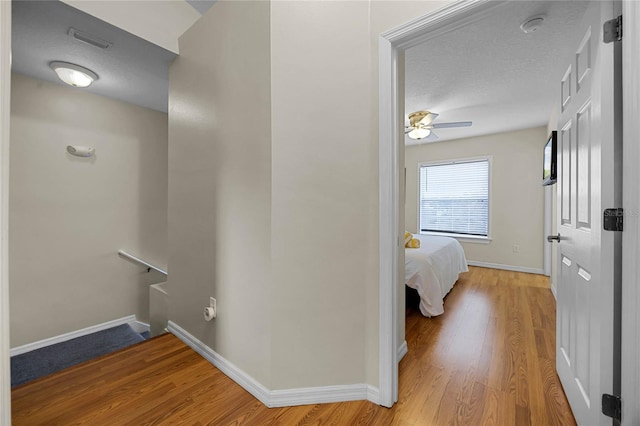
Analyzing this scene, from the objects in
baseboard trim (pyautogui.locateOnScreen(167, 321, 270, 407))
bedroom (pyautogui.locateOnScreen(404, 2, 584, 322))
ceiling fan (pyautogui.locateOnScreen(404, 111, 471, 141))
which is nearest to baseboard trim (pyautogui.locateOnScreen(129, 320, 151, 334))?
baseboard trim (pyautogui.locateOnScreen(167, 321, 270, 407))

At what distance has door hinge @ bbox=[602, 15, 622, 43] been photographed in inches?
38.6

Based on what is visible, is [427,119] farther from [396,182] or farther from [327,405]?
[327,405]

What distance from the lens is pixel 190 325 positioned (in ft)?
6.85

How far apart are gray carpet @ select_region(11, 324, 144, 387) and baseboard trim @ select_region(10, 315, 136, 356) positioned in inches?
1.3

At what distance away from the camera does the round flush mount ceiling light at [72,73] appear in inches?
86.8

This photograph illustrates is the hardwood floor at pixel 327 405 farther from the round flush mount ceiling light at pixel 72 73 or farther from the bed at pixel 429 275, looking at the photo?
the round flush mount ceiling light at pixel 72 73

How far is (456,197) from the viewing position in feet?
16.9

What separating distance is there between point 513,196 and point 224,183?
4.89m

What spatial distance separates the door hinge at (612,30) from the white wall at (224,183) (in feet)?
4.79

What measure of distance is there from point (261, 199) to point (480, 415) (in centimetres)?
169

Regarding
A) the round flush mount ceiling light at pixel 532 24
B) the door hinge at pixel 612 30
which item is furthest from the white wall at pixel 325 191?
the round flush mount ceiling light at pixel 532 24

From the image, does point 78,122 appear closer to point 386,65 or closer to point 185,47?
point 185,47

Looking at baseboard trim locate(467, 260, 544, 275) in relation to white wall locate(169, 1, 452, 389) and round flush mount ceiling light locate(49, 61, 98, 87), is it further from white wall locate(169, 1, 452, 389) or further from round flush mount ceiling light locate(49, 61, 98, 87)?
round flush mount ceiling light locate(49, 61, 98, 87)

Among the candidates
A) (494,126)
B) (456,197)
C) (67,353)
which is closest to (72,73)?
(67,353)
